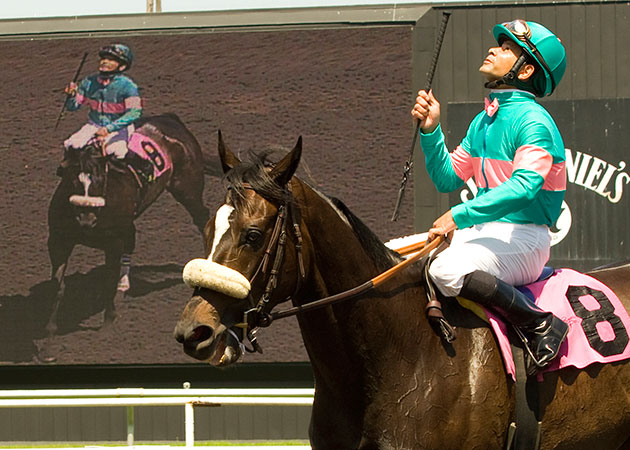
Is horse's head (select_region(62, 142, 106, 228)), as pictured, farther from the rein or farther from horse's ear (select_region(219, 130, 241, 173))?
the rein

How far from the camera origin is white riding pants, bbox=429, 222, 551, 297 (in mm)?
4996

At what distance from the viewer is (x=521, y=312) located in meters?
4.98

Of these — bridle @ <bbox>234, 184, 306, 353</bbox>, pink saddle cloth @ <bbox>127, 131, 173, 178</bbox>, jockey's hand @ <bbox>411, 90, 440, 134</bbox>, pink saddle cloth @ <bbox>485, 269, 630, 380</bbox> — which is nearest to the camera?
bridle @ <bbox>234, 184, 306, 353</bbox>

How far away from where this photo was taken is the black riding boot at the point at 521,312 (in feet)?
16.2

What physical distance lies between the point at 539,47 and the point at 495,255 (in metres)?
1.00

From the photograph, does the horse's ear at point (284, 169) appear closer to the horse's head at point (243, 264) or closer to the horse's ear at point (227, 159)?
the horse's head at point (243, 264)

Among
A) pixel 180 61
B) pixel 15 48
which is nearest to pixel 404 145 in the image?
pixel 180 61

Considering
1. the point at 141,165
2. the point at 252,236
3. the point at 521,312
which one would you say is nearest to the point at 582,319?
the point at 521,312

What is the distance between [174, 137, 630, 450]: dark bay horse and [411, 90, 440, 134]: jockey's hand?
0.72 m

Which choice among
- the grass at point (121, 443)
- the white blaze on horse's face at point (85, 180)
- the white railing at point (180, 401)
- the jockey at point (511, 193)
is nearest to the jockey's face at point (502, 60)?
the jockey at point (511, 193)

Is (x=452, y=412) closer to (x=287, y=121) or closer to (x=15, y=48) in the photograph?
(x=287, y=121)

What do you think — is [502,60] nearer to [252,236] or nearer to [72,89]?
[252,236]

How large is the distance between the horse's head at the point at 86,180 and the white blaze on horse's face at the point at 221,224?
1145 centimetres

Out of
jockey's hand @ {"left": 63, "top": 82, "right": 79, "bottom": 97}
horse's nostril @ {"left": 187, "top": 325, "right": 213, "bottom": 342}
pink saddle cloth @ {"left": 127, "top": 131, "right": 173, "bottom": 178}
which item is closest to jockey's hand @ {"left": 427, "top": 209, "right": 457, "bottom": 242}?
horse's nostril @ {"left": 187, "top": 325, "right": 213, "bottom": 342}
